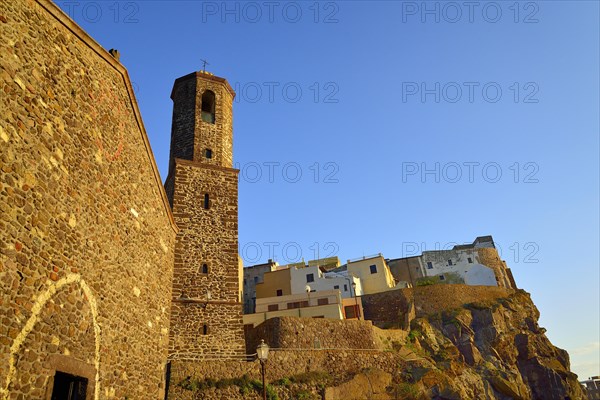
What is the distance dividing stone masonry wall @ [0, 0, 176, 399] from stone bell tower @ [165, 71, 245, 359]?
3.39 m

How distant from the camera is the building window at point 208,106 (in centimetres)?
1880

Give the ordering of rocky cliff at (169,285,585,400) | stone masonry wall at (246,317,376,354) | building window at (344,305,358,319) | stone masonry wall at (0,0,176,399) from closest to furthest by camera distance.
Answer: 1. stone masonry wall at (0,0,176,399)
2. rocky cliff at (169,285,585,400)
3. stone masonry wall at (246,317,376,354)
4. building window at (344,305,358,319)

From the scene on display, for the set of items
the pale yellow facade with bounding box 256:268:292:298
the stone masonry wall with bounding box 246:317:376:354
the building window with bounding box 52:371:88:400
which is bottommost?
the building window with bounding box 52:371:88:400

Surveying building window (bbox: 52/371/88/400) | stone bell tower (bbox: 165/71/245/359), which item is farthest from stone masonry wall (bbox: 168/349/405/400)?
building window (bbox: 52/371/88/400)

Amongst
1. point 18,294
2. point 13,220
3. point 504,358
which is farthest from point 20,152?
point 504,358

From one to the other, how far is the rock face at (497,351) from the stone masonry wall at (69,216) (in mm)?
19574

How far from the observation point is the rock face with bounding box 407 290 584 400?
27.2 meters

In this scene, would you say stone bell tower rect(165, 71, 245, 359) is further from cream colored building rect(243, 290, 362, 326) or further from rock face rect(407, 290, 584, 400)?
rock face rect(407, 290, 584, 400)

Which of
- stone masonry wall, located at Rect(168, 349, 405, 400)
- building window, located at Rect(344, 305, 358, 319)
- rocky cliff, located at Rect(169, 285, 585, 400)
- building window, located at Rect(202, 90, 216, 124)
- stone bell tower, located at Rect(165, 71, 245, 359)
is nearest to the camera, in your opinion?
stone masonry wall, located at Rect(168, 349, 405, 400)

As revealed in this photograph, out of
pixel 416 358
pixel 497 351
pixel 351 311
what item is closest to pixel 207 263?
pixel 416 358

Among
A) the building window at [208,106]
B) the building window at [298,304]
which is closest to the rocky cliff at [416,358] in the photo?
the building window at [298,304]

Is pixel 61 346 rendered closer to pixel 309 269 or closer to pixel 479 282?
pixel 309 269

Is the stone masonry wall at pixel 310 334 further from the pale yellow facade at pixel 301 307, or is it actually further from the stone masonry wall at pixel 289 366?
the pale yellow facade at pixel 301 307

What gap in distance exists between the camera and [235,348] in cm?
1530
